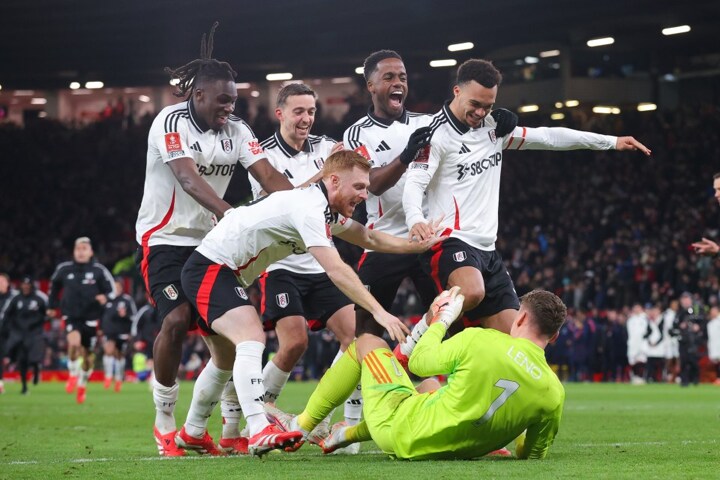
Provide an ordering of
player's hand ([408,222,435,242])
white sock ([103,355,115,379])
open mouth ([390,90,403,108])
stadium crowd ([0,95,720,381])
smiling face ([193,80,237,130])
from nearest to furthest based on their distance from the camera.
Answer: player's hand ([408,222,435,242]) → smiling face ([193,80,237,130]) → open mouth ([390,90,403,108]) → white sock ([103,355,115,379]) → stadium crowd ([0,95,720,381])

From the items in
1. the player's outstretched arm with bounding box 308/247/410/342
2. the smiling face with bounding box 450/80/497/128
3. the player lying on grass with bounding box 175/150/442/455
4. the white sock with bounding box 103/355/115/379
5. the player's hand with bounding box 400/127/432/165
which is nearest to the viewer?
the player's outstretched arm with bounding box 308/247/410/342

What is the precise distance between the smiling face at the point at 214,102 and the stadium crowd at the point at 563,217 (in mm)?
20476

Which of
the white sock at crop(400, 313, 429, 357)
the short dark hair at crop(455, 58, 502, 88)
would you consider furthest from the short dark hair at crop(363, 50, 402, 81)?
the white sock at crop(400, 313, 429, 357)

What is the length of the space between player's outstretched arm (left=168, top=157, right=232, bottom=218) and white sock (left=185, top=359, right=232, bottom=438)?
46.2 inches

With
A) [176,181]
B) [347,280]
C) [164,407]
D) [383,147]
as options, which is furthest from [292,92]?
[347,280]

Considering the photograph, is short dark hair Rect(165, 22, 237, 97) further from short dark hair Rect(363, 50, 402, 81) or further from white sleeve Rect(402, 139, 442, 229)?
white sleeve Rect(402, 139, 442, 229)

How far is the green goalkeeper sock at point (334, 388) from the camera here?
280 inches

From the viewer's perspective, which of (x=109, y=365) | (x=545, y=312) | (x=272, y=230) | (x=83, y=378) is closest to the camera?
(x=545, y=312)

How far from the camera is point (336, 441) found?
7.16m

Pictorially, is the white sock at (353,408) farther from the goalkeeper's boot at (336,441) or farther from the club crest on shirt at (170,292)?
the club crest on shirt at (170,292)

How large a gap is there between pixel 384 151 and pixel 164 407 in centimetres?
252

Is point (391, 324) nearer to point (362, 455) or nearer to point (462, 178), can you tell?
point (362, 455)

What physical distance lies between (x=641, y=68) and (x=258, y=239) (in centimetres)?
3497

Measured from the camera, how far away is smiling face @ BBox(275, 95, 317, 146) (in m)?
8.84
